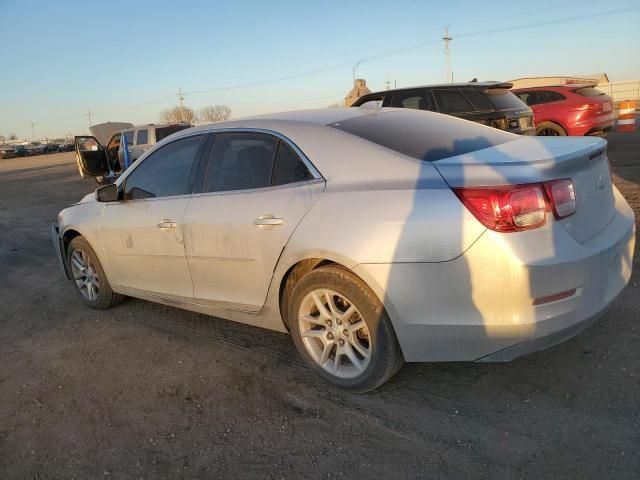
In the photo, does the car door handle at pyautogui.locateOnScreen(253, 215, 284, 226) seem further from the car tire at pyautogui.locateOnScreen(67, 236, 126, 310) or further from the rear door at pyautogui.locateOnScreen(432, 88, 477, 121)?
the rear door at pyautogui.locateOnScreen(432, 88, 477, 121)

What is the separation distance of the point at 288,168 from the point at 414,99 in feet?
23.8

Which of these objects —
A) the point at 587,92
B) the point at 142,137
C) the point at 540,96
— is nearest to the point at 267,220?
the point at 540,96

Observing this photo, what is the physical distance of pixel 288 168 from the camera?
3186 mm

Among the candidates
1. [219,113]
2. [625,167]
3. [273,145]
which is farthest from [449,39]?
[273,145]

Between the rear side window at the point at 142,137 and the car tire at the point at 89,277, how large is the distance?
38.5ft

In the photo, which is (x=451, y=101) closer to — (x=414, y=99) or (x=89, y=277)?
(x=414, y=99)

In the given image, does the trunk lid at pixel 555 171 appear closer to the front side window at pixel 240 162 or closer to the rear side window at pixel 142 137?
the front side window at pixel 240 162

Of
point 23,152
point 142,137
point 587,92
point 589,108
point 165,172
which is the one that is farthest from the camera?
point 23,152

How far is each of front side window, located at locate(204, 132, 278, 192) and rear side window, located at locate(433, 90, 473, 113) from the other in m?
6.36

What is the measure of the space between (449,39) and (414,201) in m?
58.3

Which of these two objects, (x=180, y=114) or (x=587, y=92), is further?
(x=180, y=114)

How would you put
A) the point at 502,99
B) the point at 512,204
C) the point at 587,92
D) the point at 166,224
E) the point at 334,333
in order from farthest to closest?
the point at 587,92 < the point at 502,99 < the point at 166,224 < the point at 334,333 < the point at 512,204

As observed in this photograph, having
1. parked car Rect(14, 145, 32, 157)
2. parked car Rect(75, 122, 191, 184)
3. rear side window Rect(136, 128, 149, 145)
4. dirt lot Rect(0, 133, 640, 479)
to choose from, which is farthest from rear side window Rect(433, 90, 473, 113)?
parked car Rect(14, 145, 32, 157)

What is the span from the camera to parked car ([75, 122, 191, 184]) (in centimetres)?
1286
